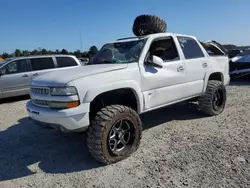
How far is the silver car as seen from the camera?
27.0 ft

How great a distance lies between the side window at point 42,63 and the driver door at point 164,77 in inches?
236

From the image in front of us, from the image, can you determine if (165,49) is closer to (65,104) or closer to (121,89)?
(121,89)

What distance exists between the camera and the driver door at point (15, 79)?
26.9 feet

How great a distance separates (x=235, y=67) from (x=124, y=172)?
992 cm

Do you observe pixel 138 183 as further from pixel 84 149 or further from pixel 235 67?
pixel 235 67

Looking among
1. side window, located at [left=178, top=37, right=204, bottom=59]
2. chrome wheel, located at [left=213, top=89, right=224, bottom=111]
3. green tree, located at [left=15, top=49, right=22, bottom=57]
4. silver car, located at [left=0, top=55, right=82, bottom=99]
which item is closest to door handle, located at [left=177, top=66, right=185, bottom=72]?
side window, located at [left=178, top=37, right=204, bottom=59]

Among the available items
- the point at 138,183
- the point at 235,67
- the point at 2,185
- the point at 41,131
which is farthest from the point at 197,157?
the point at 235,67

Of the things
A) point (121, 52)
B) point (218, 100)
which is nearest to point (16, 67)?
point (121, 52)

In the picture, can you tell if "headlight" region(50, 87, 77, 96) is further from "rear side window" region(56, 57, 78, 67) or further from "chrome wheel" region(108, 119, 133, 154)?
"rear side window" region(56, 57, 78, 67)

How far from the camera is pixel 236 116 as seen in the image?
5289 mm

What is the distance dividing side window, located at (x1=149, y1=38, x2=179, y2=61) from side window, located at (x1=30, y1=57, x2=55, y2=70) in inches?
235

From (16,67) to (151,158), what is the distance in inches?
277

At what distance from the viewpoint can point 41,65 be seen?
9.01 meters

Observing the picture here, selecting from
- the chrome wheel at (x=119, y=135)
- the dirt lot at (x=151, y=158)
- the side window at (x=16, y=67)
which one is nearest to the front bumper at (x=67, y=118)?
the chrome wheel at (x=119, y=135)
